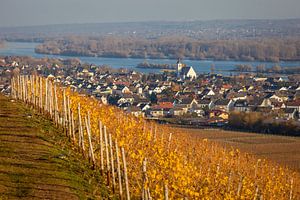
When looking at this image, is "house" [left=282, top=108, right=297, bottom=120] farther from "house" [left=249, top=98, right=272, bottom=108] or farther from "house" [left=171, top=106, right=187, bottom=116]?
"house" [left=171, top=106, right=187, bottom=116]

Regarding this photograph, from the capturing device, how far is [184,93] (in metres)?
67.5

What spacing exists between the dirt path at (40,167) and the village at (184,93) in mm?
23681

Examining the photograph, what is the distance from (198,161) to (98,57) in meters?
148

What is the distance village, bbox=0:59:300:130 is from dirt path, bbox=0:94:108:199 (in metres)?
23.7

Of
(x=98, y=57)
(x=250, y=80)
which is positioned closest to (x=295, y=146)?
(x=250, y=80)

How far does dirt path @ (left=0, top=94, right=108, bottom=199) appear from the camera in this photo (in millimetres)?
7980

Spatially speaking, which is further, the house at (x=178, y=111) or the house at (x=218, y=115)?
the house at (x=178, y=111)

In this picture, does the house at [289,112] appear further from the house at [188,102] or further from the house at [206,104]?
the house at [188,102]

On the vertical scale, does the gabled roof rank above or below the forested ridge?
above

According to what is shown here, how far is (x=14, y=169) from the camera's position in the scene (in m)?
8.86

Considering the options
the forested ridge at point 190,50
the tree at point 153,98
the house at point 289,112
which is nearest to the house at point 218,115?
the house at point 289,112

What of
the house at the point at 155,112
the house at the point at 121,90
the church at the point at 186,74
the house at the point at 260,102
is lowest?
the church at the point at 186,74

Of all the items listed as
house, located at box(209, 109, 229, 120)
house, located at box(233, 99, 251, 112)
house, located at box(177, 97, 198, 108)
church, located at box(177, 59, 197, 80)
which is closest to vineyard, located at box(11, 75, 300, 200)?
house, located at box(209, 109, 229, 120)

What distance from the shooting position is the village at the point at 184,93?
48.4 meters
